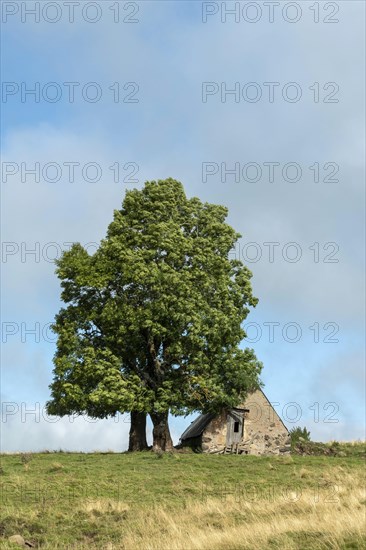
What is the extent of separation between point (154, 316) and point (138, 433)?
8.26 metres

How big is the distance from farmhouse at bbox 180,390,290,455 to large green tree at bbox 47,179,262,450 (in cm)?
272

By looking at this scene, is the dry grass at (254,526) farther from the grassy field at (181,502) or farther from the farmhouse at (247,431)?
the farmhouse at (247,431)

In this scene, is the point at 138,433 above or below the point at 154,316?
below

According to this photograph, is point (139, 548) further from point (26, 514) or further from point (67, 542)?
point (26, 514)

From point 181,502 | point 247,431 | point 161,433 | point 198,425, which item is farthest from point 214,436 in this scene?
point 181,502

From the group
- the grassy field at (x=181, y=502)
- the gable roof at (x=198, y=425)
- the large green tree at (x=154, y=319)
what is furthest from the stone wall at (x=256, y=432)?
the grassy field at (x=181, y=502)

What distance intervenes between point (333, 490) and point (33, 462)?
17.5 metres

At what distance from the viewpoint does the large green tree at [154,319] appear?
41.9 meters

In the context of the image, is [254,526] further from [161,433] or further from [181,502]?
[161,433]

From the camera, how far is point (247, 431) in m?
46.8

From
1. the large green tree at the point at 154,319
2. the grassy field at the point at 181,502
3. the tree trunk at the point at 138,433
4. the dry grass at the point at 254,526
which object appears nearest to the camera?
the dry grass at the point at 254,526

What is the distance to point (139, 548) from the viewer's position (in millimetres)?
17141

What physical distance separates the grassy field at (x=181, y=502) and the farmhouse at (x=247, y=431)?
592cm

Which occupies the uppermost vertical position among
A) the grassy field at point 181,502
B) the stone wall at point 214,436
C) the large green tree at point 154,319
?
the large green tree at point 154,319
